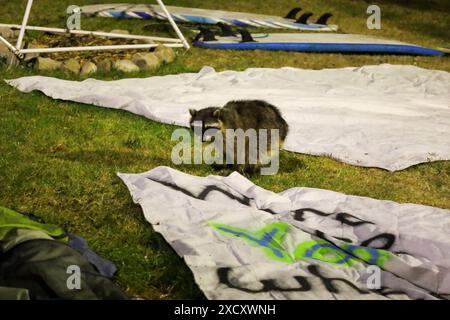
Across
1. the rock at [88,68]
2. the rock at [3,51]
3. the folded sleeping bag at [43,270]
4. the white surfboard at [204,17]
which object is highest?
the white surfboard at [204,17]

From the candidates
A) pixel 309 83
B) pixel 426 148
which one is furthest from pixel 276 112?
pixel 309 83

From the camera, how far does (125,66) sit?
11.5 meters

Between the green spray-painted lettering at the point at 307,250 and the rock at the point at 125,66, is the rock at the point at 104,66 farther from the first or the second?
the green spray-painted lettering at the point at 307,250

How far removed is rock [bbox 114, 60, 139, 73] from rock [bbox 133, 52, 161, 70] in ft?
0.54

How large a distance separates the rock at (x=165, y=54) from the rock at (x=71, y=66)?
1.77m

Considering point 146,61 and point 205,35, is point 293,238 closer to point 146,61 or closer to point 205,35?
point 146,61

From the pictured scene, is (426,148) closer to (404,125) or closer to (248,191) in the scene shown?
(404,125)

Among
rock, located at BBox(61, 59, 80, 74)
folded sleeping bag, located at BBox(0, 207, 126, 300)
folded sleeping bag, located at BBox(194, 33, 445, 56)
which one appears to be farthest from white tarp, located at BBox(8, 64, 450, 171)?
folded sleeping bag, located at BBox(0, 207, 126, 300)

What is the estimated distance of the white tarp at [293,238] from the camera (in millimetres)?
4359

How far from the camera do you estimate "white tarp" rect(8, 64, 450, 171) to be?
812 centimetres

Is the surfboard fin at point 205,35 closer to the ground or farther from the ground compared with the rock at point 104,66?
farther from the ground

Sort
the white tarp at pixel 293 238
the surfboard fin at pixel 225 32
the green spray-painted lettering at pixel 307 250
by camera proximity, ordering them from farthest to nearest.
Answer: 1. the surfboard fin at pixel 225 32
2. the green spray-painted lettering at pixel 307 250
3. the white tarp at pixel 293 238

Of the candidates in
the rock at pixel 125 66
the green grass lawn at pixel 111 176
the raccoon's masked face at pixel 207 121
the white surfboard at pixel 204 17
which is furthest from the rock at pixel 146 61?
the raccoon's masked face at pixel 207 121

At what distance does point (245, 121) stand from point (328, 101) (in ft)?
11.4
